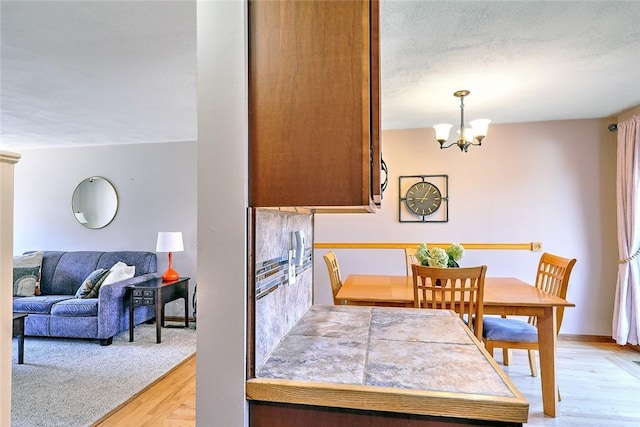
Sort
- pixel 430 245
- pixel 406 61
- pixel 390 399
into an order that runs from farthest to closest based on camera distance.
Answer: pixel 430 245 < pixel 406 61 < pixel 390 399

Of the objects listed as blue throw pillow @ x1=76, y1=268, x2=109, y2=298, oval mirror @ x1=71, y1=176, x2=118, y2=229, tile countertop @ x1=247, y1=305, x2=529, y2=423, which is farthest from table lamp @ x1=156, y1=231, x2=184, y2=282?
tile countertop @ x1=247, y1=305, x2=529, y2=423

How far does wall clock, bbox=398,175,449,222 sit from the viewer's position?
381 cm

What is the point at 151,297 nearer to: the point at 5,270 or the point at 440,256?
the point at 5,270

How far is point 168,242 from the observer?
3852 millimetres

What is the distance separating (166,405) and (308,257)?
64.4 inches

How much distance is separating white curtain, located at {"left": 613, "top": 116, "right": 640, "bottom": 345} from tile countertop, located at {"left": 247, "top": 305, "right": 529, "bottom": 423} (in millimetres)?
3021

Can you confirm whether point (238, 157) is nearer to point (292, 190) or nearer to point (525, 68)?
point (292, 190)

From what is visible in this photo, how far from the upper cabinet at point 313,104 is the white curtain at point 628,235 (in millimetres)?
3511

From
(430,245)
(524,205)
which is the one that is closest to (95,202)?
(430,245)

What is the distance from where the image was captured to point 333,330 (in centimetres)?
125

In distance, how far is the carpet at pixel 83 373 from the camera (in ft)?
7.22

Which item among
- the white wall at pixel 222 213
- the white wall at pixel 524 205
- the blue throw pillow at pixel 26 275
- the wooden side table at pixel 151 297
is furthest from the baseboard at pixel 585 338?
the blue throw pillow at pixel 26 275

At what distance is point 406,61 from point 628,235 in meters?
2.78

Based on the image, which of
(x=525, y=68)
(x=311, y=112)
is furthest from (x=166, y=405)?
(x=525, y=68)
